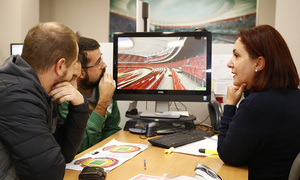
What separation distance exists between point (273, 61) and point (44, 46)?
2.82 feet

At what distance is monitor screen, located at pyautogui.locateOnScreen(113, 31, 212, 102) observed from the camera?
1.77m

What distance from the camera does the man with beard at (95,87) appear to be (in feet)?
5.03

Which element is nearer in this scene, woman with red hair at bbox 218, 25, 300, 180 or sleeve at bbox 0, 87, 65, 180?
sleeve at bbox 0, 87, 65, 180

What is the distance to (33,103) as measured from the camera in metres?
0.79

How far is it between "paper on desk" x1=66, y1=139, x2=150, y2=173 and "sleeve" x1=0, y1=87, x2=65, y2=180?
1.01 feet

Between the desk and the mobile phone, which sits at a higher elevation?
the mobile phone

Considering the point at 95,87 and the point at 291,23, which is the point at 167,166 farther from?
the point at 291,23

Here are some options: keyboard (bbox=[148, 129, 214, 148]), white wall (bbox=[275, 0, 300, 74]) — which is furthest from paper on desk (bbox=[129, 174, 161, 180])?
white wall (bbox=[275, 0, 300, 74])

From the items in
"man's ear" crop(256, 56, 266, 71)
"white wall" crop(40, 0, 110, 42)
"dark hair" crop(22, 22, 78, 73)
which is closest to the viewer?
"dark hair" crop(22, 22, 78, 73)

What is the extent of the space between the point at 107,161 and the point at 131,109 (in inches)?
30.7

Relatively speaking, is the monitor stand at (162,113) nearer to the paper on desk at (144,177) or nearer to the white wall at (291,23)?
the paper on desk at (144,177)

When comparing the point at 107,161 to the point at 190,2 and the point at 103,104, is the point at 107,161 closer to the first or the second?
the point at 103,104

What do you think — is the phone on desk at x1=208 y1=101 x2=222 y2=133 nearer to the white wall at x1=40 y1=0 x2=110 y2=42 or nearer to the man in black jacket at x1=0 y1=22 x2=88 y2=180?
the man in black jacket at x1=0 y1=22 x2=88 y2=180

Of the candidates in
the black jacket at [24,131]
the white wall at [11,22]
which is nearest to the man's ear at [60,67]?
the black jacket at [24,131]
